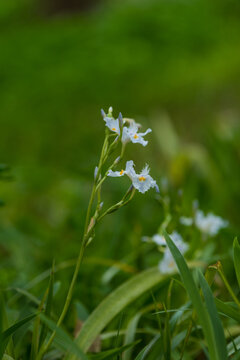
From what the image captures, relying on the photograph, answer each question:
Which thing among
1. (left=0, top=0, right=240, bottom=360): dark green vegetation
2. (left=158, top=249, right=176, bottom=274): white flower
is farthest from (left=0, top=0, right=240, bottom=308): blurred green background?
(left=158, top=249, right=176, bottom=274): white flower

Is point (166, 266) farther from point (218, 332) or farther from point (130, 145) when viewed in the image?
point (130, 145)

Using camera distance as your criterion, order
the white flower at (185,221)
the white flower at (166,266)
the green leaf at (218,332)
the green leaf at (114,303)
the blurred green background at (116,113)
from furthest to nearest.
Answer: the blurred green background at (116,113), the white flower at (185,221), the white flower at (166,266), the green leaf at (114,303), the green leaf at (218,332)

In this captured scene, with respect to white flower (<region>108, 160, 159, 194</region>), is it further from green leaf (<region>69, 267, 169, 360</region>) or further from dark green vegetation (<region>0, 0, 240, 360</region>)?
green leaf (<region>69, 267, 169, 360</region>)

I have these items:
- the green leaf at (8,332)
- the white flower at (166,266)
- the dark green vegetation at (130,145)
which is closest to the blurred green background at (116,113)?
the dark green vegetation at (130,145)

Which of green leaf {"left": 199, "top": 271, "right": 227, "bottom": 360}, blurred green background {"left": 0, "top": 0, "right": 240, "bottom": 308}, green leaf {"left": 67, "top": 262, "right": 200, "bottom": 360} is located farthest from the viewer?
blurred green background {"left": 0, "top": 0, "right": 240, "bottom": 308}

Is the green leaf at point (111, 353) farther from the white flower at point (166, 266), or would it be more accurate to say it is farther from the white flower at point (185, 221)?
the white flower at point (185, 221)

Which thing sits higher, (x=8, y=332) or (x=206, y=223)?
(x=8, y=332)

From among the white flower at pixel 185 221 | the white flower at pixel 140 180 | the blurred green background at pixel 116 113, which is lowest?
the blurred green background at pixel 116 113

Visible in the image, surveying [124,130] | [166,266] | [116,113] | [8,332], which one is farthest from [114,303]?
[116,113]
